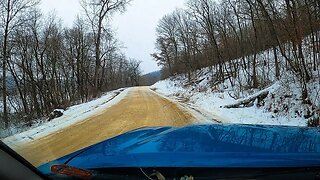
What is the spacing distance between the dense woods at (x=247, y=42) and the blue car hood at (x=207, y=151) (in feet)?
28.8

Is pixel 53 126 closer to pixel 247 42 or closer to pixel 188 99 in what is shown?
pixel 188 99

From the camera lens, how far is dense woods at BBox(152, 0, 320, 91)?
37.4 feet

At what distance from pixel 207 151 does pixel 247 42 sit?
2711 centimetres

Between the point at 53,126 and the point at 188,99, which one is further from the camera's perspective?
the point at 188,99

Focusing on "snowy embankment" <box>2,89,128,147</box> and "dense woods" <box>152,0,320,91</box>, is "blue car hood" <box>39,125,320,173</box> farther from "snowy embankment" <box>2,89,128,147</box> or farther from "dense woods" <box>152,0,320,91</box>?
"dense woods" <box>152,0,320,91</box>

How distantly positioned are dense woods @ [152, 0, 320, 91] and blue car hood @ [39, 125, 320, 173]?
345 inches

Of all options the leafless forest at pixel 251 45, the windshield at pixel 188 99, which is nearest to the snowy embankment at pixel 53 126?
the windshield at pixel 188 99

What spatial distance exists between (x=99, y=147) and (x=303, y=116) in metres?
8.14

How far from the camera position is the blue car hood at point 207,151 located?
222 cm

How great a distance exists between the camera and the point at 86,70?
4053 cm

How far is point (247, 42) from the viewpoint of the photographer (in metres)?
28.3

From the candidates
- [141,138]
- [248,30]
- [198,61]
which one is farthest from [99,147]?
[198,61]

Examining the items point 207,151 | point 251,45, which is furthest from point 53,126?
point 251,45

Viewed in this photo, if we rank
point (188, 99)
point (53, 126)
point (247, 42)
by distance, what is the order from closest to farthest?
point (53, 126)
point (188, 99)
point (247, 42)
